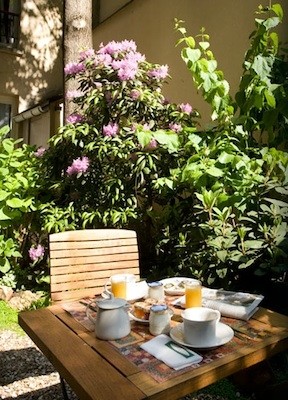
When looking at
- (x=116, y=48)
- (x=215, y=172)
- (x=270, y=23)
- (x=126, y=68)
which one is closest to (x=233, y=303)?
(x=215, y=172)

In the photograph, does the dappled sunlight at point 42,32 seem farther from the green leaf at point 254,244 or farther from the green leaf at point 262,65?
the green leaf at point 254,244

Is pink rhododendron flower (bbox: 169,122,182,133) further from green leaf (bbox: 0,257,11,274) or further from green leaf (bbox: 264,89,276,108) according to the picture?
green leaf (bbox: 0,257,11,274)

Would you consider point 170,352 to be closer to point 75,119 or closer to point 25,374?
point 25,374

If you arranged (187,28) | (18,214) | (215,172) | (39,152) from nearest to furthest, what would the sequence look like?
(215,172)
(18,214)
(39,152)
(187,28)

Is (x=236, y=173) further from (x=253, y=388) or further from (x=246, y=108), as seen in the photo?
(x=253, y=388)

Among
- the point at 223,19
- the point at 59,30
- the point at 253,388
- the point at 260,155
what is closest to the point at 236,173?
the point at 260,155

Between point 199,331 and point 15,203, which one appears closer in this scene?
point 199,331

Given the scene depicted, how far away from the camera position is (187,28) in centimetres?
425

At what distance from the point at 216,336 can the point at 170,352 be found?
0.17 m

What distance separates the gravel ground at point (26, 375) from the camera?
2.09 metres

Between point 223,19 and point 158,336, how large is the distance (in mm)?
3485

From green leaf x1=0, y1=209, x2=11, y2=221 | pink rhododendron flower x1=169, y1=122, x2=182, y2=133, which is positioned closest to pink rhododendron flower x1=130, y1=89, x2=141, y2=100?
pink rhododendron flower x1=169, y1=122, x2=182, y2=133

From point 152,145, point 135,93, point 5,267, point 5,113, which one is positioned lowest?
point 5,267

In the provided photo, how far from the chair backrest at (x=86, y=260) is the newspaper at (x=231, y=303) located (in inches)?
22.8
